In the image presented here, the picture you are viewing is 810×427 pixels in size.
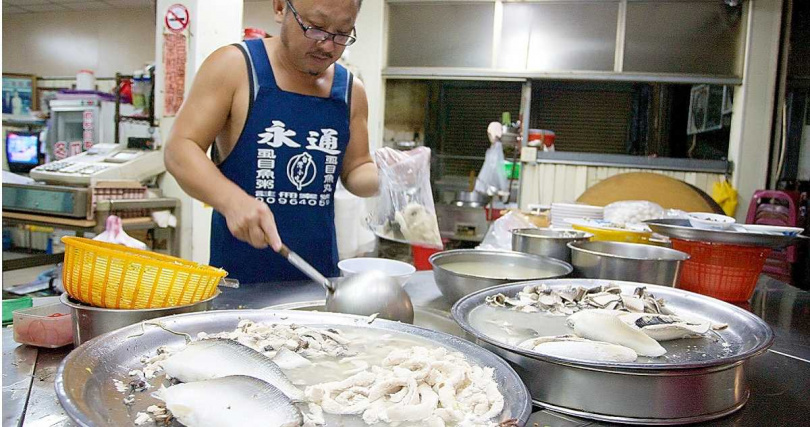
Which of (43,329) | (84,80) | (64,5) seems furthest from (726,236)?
(64,5)

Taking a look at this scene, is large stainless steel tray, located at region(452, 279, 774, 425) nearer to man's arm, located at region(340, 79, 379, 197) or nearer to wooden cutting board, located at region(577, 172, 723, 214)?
man's arm, located at region(340, 79, 379, 197)

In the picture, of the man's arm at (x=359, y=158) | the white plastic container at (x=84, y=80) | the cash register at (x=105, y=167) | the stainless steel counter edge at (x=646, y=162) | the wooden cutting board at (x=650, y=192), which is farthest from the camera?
the white plastic container at (x=84, y=80)

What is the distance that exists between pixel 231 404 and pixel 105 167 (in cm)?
460

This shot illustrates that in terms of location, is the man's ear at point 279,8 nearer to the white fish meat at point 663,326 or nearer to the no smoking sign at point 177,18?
the white fish meat at point 663,326

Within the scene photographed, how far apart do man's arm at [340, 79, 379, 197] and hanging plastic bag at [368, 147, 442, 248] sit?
0.11m

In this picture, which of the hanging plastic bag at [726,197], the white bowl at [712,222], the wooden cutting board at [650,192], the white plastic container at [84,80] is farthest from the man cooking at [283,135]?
the white plastic container at [84,80]

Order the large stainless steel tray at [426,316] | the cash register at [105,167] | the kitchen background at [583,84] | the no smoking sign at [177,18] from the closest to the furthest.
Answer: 1. the large stainless steel tray at [426,316]
2. the cash register at [105,167]
3. the no smoking sign at [177,18]
4. the kitchen background at [583,84]

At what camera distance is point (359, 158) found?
91.8 inches

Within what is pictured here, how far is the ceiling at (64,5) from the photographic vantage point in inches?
321

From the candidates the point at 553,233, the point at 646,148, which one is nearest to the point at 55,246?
the point at 553,233

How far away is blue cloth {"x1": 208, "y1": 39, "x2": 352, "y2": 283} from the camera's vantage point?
6.61ft

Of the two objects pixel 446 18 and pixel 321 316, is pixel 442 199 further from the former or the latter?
pixel 321 316

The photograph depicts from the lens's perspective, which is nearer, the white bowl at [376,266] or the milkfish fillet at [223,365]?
the milkfish fillet at [223,365]

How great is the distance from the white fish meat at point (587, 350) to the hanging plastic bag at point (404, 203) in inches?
38.1
